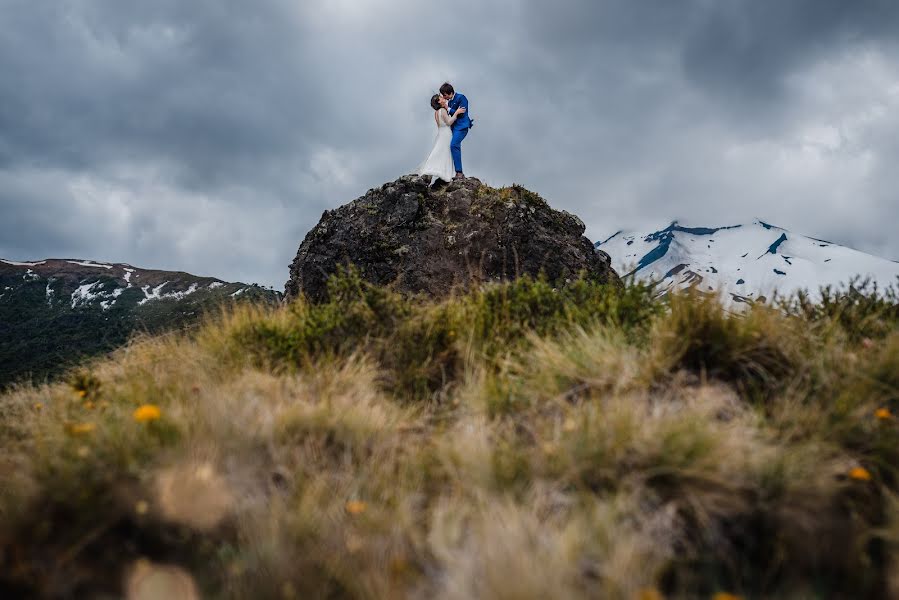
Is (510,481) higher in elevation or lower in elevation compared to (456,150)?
lower

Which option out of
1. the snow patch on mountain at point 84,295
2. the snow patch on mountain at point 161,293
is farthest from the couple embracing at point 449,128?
the snow patch on mountain at point 84,295

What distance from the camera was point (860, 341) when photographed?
380 centimetres

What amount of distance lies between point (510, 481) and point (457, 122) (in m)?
9.54

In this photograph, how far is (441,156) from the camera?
9.98m

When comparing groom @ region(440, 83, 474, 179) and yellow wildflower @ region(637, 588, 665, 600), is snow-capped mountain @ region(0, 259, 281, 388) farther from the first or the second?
yellow wildflower @ region(637, 588, 665, 600)

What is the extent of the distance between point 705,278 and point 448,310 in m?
2.19

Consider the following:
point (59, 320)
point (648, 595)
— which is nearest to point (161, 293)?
point (59, 320)

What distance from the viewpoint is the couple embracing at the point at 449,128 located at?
9.90 meters

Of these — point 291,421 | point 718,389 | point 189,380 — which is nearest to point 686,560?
point 718,389

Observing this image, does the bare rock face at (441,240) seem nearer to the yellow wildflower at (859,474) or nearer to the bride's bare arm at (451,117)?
the bride's bare arm at (451,117)

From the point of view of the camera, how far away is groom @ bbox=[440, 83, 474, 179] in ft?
34.0

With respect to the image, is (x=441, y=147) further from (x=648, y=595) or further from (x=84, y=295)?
(x=84, y=295)

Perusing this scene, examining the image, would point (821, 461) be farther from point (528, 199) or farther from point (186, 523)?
point (528, 199)

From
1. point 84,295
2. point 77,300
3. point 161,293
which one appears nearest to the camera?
point 161,293
